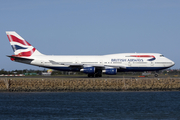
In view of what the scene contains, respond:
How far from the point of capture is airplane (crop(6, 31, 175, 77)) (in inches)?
2403

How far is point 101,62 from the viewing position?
6191cm

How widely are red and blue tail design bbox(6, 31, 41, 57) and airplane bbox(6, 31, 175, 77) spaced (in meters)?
0.88

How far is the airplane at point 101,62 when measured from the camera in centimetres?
6103

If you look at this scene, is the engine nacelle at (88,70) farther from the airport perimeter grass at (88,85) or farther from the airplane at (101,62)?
the airport perimeter grass at (88,85)

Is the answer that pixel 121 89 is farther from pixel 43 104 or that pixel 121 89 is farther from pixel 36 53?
pixel 36 53

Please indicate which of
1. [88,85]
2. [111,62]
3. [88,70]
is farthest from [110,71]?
[88,85]

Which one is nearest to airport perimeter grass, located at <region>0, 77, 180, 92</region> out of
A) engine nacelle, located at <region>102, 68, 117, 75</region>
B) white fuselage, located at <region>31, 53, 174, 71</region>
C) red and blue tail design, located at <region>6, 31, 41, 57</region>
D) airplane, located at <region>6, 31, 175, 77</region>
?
engine nacelle, located at <region>102, 68, 117, 75</region>

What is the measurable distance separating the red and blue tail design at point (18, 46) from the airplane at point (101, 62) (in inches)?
34.8

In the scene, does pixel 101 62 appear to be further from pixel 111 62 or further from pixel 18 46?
pixel 18 46

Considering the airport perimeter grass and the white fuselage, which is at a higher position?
the white fuselage

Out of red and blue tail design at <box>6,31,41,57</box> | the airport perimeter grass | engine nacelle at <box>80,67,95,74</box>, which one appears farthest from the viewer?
red and blue tail design at <box>6,31,41,57</box>

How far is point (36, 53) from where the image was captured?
64938 millimetres

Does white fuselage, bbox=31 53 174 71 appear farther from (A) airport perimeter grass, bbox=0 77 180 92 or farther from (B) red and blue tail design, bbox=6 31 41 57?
(A) airport perimeter grass, bbox=0 77 180 92

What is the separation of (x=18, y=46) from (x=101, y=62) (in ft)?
60.0
